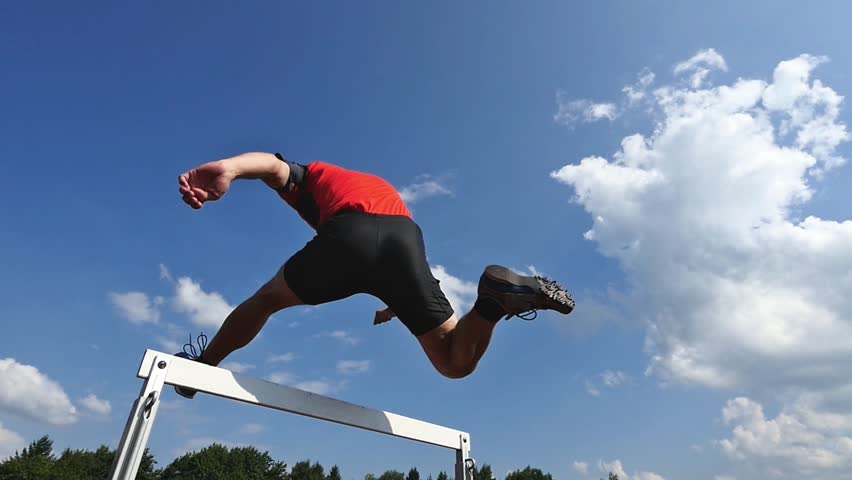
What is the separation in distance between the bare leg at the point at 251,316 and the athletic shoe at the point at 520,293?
3.54 ft

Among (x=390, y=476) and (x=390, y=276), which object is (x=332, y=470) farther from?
(x=390, y=276)

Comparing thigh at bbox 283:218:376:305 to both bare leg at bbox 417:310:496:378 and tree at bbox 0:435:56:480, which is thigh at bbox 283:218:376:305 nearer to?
bare leg at bbox 417:310:496:378

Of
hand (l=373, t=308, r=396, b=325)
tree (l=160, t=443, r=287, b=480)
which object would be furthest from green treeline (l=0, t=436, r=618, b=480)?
hand (l=373, t=308, r=396, b=325)

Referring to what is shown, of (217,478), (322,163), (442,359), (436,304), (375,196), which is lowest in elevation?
(442,359)

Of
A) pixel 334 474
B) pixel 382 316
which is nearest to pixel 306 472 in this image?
pixel 334 474

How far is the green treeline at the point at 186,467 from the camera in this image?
5194 cm

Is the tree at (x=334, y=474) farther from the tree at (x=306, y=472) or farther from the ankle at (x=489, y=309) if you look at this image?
the ankle at (x=489, y=309)

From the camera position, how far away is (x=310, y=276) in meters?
2.84

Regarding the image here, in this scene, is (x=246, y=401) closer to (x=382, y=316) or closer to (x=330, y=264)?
(x=330, y=264)

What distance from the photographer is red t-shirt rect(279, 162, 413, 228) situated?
300cm

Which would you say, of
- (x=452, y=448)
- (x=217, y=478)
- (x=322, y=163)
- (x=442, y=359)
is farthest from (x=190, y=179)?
(x=217, y=478)

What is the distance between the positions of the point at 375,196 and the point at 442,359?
1.02 m

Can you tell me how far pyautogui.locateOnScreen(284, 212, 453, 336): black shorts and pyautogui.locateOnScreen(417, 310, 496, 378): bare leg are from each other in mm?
62

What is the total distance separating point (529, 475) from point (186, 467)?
3907cm
